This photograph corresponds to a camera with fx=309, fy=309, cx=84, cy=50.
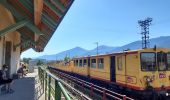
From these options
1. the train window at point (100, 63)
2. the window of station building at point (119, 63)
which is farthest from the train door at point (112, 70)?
the train window at point (100, 63)

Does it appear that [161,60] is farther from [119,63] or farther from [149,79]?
[119,63]

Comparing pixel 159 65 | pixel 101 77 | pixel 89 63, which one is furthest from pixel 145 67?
pixel 89 63

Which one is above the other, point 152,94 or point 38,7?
point 38,7

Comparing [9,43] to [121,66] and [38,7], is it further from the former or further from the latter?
[38,7]

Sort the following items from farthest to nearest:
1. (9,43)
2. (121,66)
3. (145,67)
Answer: (9,43), (121,66), (145,67)

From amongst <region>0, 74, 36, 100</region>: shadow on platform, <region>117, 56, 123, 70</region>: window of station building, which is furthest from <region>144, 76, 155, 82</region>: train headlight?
<region>0, 74, 36, 100</region>: shadow on platform

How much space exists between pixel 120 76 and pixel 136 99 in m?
1.58

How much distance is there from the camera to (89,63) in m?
22.6

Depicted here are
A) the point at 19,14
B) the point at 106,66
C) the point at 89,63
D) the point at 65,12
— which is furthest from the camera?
the point at 89,63

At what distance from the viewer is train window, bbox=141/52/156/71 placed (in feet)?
44.1

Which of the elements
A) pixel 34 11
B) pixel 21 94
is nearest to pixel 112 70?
pixel 21 94

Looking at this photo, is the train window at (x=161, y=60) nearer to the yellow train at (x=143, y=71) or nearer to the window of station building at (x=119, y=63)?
the yellow train at (x=143, y=71)

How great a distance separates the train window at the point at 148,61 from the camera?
13430 mm

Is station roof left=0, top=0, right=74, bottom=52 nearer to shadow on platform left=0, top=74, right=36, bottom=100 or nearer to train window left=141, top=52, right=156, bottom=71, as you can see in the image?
shadow on platform left=0, top=74, right=36, bottom=100
